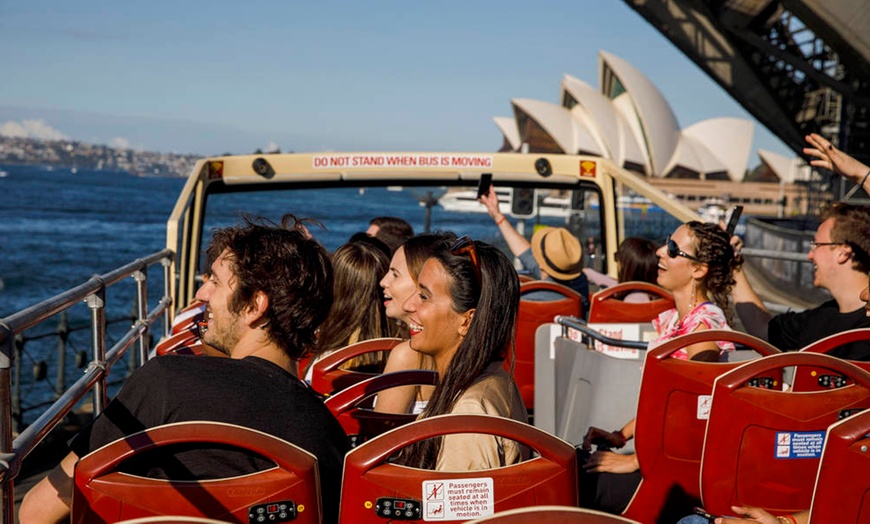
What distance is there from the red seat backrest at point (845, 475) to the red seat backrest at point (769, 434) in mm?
566

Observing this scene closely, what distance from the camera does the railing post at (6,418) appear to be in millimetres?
2580

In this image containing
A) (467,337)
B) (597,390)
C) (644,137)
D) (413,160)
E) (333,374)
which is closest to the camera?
(467,337)

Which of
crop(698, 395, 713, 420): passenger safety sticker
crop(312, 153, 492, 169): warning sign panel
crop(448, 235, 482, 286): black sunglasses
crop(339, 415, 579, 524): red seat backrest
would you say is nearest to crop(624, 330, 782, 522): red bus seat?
crop(698, 395, 713, 420): passenger safety sticker

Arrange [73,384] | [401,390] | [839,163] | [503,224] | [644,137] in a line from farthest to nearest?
[644,137], [503,224], [839,163], [73,384], [401,390]

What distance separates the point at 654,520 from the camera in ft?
11.6

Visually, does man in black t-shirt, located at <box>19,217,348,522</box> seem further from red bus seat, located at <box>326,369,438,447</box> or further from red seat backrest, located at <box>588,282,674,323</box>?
red seat backrest, located at <box>588,282,674,323</box>

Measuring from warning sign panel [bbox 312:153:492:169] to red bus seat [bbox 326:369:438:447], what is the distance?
4784 millimetres

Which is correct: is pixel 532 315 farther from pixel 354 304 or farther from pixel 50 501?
pixel 50 501

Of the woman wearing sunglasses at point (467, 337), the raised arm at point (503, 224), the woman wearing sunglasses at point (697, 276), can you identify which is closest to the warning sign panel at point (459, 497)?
the woman wearing sunglasses at point (467, 337)

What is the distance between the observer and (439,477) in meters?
2.07

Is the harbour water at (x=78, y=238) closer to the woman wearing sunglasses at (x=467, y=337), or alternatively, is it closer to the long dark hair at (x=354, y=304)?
the long dark hair at (x=354, y=304)

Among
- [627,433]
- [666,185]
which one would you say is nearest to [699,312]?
[627,433]

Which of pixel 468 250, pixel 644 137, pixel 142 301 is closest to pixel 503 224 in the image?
pixel 142 301

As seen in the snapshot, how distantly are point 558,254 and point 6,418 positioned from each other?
4.79m
